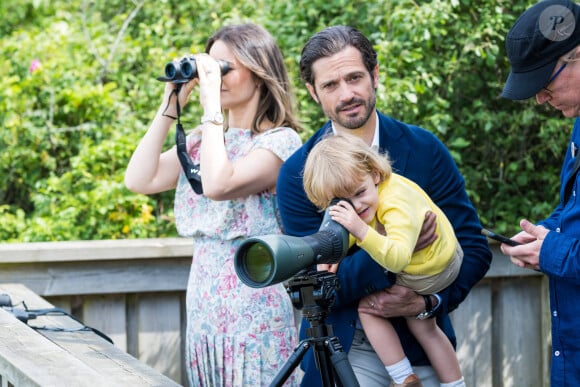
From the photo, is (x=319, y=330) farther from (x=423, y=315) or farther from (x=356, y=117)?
(x=356, y=117)

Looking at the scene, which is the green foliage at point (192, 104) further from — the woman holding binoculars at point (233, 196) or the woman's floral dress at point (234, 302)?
the woman's floral dress at point (234, 302)

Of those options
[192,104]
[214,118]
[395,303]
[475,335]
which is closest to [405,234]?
[395,303]

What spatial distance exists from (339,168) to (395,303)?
1.38 ft

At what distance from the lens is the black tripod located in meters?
2.19

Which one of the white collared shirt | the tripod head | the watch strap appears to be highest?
the white collared shirt

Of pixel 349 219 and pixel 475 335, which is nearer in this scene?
pixel 349 219

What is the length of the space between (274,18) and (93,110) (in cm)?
129

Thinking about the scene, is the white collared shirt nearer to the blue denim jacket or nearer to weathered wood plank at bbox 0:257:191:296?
the blue denim jacket

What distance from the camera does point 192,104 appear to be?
5.69 meters

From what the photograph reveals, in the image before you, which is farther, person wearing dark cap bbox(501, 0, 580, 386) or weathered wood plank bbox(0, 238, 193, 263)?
weathered wood plank bbox(0, 238, 193, 263)

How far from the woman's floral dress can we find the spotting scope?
895mm

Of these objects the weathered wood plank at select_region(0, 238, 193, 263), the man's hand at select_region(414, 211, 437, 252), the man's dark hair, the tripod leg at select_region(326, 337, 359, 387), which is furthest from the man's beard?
the weathered wood plank at select_region(0, 238, 193, 263)

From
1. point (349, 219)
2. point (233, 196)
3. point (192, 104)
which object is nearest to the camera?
point (349, 219)

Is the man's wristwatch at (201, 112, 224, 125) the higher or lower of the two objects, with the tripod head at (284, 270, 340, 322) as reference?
higher
